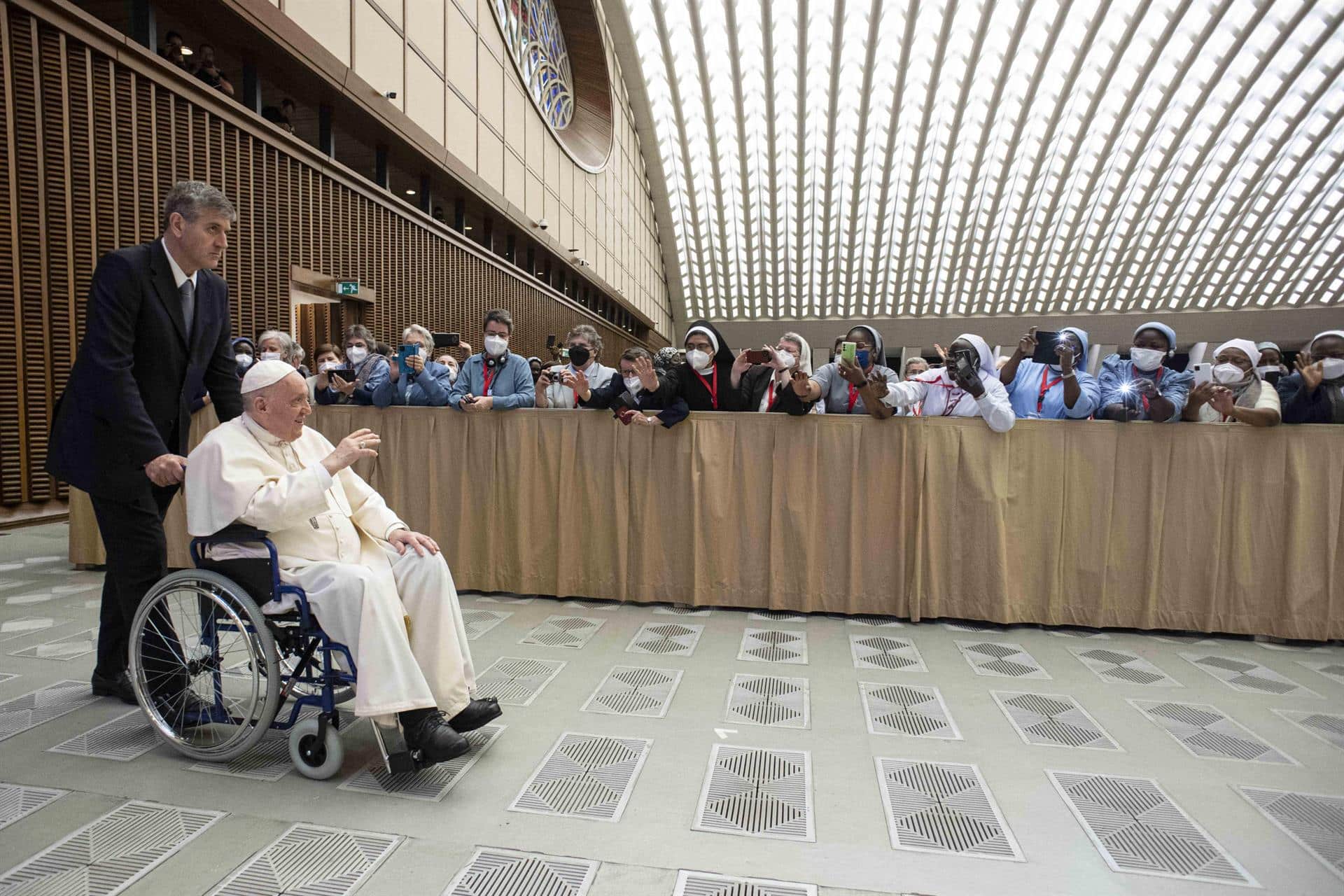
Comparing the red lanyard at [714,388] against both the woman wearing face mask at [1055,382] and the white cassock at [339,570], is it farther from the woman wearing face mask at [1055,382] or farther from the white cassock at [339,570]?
the white cassock at [339,570]

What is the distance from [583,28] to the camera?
2145 cm

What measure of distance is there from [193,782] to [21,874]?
1.70ft

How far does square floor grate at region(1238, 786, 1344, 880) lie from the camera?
2.12m

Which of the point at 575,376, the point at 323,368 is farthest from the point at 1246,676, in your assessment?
the point at 323,368

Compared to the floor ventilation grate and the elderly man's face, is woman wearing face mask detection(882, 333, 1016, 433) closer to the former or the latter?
the floor ventilation grate

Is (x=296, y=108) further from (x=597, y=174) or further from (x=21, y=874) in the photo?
(x=597, y=174)

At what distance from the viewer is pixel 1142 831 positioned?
221cm

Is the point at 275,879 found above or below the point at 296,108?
below

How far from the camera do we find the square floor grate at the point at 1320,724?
2967mm

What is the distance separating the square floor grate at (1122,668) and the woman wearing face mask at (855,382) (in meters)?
1.74

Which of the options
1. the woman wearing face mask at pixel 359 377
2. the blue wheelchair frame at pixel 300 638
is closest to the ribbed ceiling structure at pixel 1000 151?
the woman wearing face mask at pixel 359 377

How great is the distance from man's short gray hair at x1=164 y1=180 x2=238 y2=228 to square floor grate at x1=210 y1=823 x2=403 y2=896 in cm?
217

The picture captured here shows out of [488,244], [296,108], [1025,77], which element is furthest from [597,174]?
[1025,77]

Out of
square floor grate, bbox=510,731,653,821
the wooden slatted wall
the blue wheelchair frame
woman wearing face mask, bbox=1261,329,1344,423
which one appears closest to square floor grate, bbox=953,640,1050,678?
square floor grate, bbox=510,731,653,821
